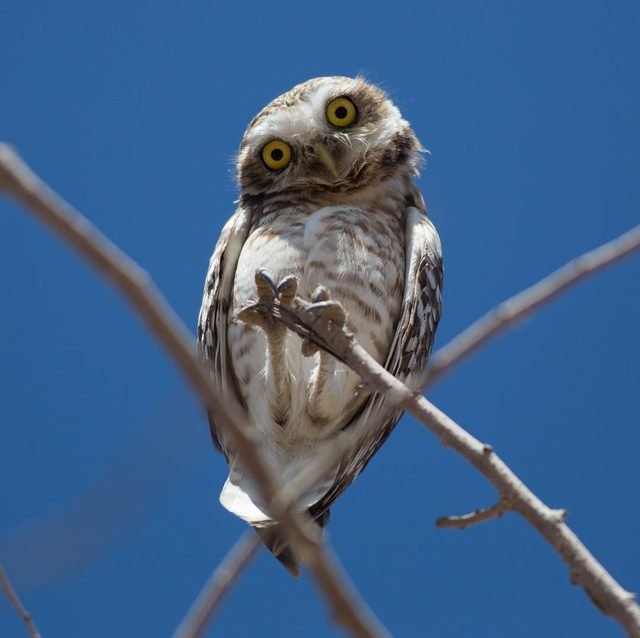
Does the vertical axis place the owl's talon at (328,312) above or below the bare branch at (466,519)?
above

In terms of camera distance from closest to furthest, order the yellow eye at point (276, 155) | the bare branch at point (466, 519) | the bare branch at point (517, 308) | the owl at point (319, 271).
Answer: the bare branch at point (517, 308), the bare branch at point (466, 519), the owl at point (319, 271), the yellow eye at point (276, 155)

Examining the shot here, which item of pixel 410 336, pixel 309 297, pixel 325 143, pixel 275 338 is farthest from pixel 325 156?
pixel 275 338

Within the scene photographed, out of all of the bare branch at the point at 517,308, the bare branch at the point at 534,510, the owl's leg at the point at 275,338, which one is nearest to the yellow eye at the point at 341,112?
the owl's leg at the point at 275,338

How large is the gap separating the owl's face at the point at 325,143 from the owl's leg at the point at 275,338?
0.90 metres

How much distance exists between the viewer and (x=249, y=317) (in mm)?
2459

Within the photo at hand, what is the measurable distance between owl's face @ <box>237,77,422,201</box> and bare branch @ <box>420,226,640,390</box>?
2.67m

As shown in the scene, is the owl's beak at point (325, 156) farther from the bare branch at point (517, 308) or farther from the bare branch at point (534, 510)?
the bare branch at point (517, 308)

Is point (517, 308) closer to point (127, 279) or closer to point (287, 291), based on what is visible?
point (127, 279)

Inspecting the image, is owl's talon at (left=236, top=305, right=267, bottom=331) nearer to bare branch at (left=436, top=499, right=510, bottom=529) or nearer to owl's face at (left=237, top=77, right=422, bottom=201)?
bare branch at (left=436, top=499, right=510, bottom=529)

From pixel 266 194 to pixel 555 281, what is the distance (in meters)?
2.85

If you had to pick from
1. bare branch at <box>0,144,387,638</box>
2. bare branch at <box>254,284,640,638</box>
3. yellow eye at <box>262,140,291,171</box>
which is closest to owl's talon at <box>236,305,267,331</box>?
bare branch at <box>254,284,640,638</box>

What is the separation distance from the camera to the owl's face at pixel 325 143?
144 inches

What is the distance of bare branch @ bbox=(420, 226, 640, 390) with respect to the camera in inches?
36.8

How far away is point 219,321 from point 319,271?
0.40 meters
